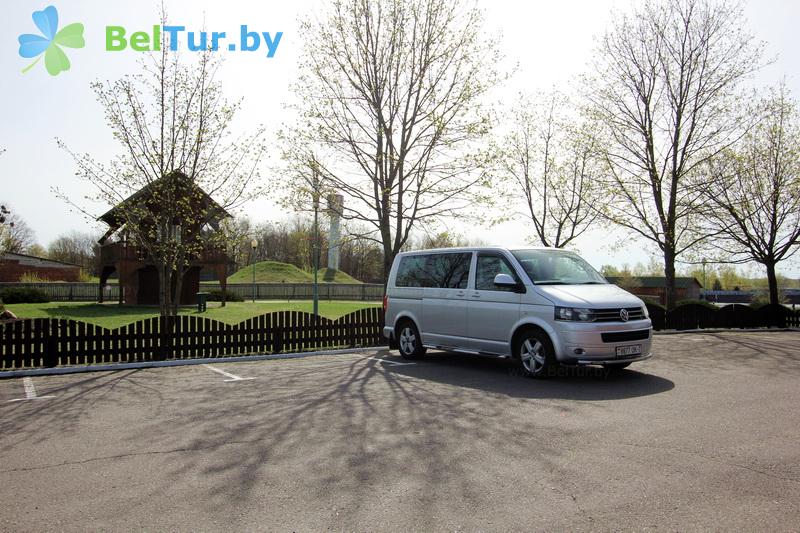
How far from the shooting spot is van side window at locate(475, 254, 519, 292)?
10070mm

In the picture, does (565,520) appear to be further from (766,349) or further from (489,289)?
(766,349)

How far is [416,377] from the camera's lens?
31.8ft

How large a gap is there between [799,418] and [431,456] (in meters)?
4.43

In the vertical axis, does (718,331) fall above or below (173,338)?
below

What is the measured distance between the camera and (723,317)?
21.6 m

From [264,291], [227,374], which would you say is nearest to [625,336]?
[227,374]

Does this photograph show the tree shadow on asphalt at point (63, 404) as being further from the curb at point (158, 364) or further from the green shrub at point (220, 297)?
the green shrub at point (220, 297)

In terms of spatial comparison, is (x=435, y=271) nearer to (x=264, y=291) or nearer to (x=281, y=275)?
(x=264, y=291)

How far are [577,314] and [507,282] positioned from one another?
1237 mm

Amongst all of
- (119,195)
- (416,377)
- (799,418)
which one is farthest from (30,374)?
(799,418)

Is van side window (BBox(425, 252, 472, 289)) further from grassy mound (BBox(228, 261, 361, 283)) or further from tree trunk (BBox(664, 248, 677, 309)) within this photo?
grassy mound (BBox(228, 261, 361, 283))

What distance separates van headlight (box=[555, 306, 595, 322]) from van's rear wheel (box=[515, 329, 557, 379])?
0.49m

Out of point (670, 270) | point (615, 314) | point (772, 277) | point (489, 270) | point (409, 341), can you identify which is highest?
point (670, 270)

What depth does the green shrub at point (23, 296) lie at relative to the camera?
36.0m
